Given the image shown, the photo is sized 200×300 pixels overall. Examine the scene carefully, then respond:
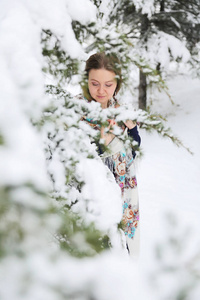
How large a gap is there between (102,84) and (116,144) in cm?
47

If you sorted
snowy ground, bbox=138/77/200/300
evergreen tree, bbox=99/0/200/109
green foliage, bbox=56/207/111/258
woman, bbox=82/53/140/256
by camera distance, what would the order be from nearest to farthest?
1. green foliage, bbox=56/207/111/258
2. woman, bbox=82/53/140/256
3. snowy ground, bbox=138/77/200/300
4. evergreen tree, bbox=99/0/200/109

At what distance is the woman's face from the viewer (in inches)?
81.8

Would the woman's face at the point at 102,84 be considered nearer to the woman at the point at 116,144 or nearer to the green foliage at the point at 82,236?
the woman at the point at 116,144

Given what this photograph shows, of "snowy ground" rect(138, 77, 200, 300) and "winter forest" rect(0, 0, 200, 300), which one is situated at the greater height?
"winter forest" rect(0, 0, 200, 300)

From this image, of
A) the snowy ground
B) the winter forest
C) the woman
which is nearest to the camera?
the winter forest

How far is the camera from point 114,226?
1.06 meters

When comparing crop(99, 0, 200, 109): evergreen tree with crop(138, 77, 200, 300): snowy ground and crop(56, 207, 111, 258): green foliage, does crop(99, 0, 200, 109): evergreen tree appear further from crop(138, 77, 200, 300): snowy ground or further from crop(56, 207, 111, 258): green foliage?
crop(56, 207, 111, 258): green foliage

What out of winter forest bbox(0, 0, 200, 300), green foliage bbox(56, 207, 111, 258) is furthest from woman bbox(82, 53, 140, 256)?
green foliage bbox(56, 207, 111, 258)

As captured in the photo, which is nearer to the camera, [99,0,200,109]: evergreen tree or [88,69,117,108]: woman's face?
[88,69,117,108]: woman's face

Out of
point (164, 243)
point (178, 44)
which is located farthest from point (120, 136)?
point (178, 44)

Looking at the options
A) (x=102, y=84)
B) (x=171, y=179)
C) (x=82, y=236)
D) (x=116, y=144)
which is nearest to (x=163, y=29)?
(x=171, y=179)

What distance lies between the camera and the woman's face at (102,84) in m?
2.08

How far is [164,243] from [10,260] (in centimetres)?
30

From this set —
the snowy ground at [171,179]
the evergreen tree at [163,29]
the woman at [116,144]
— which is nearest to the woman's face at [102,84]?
the woman at [116,144]
